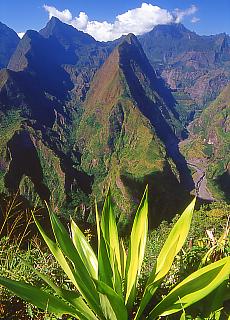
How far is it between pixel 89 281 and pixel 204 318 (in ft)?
1.75

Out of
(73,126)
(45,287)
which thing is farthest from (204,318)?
(73,126)

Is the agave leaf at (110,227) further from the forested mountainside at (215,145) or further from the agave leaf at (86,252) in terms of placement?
the forested mountainside at (215,145)

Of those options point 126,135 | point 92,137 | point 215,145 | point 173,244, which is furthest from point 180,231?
point 215,145

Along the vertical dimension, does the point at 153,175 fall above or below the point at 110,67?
below

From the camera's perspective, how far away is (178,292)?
184 centimetres

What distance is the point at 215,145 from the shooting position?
461 feet

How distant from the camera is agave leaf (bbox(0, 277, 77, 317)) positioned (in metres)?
1.76

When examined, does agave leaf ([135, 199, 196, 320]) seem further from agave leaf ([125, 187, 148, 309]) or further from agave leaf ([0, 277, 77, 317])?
agave leaf ([0, 277, 77, 317])

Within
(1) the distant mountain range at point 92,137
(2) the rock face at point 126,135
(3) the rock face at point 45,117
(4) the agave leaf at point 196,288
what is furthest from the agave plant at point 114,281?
→ (3) the rock face at point 45,117

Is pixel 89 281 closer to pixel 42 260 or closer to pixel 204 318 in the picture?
pixel 204 318

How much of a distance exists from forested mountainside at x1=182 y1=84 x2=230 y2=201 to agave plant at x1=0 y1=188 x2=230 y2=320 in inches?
3530

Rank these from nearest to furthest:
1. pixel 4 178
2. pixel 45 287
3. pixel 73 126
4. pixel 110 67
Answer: pixel 45 287
pixel 4 178
pixel 73 126
pixel 110 67

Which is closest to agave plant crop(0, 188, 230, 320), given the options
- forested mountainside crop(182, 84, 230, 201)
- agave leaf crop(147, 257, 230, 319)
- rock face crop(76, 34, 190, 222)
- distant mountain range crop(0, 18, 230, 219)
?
agave leaf crop(147, 257, 230, 319)

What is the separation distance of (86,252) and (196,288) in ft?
2.08
